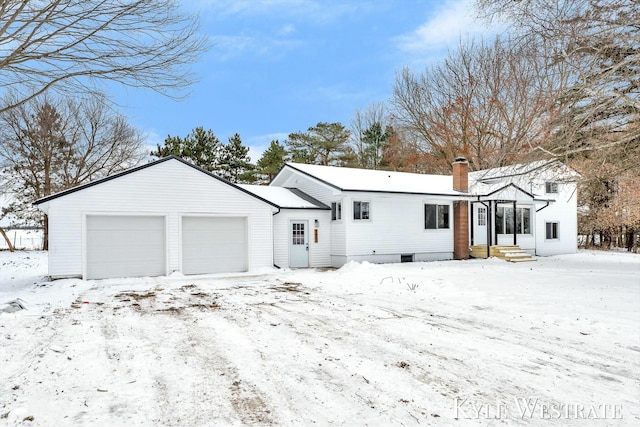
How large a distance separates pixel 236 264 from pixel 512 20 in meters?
11.3

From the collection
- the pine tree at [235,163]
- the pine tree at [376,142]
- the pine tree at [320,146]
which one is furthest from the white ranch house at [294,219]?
the pine tree at [235,163]

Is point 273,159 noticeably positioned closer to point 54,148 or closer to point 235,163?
point 235,163

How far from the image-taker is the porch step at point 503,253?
1798 centimetres

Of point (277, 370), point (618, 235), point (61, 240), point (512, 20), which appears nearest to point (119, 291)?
point (61, 240)

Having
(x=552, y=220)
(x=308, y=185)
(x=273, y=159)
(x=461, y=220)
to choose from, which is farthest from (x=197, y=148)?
(x=552, y=220)

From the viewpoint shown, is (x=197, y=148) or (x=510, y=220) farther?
(x=197, y=148)

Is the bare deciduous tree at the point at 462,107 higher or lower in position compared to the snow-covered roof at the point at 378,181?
higher

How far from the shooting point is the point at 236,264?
14.5m

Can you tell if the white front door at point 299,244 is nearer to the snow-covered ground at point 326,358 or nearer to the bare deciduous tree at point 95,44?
the snow-covered ground at point 326,358

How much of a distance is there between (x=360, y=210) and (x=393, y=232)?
1.94 m

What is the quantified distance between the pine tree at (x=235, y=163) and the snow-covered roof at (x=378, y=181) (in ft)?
48.7

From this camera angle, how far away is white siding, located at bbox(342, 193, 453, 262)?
1608 centimetres

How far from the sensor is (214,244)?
14.1 metres

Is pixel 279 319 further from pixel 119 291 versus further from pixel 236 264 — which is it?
pixel 236 264
